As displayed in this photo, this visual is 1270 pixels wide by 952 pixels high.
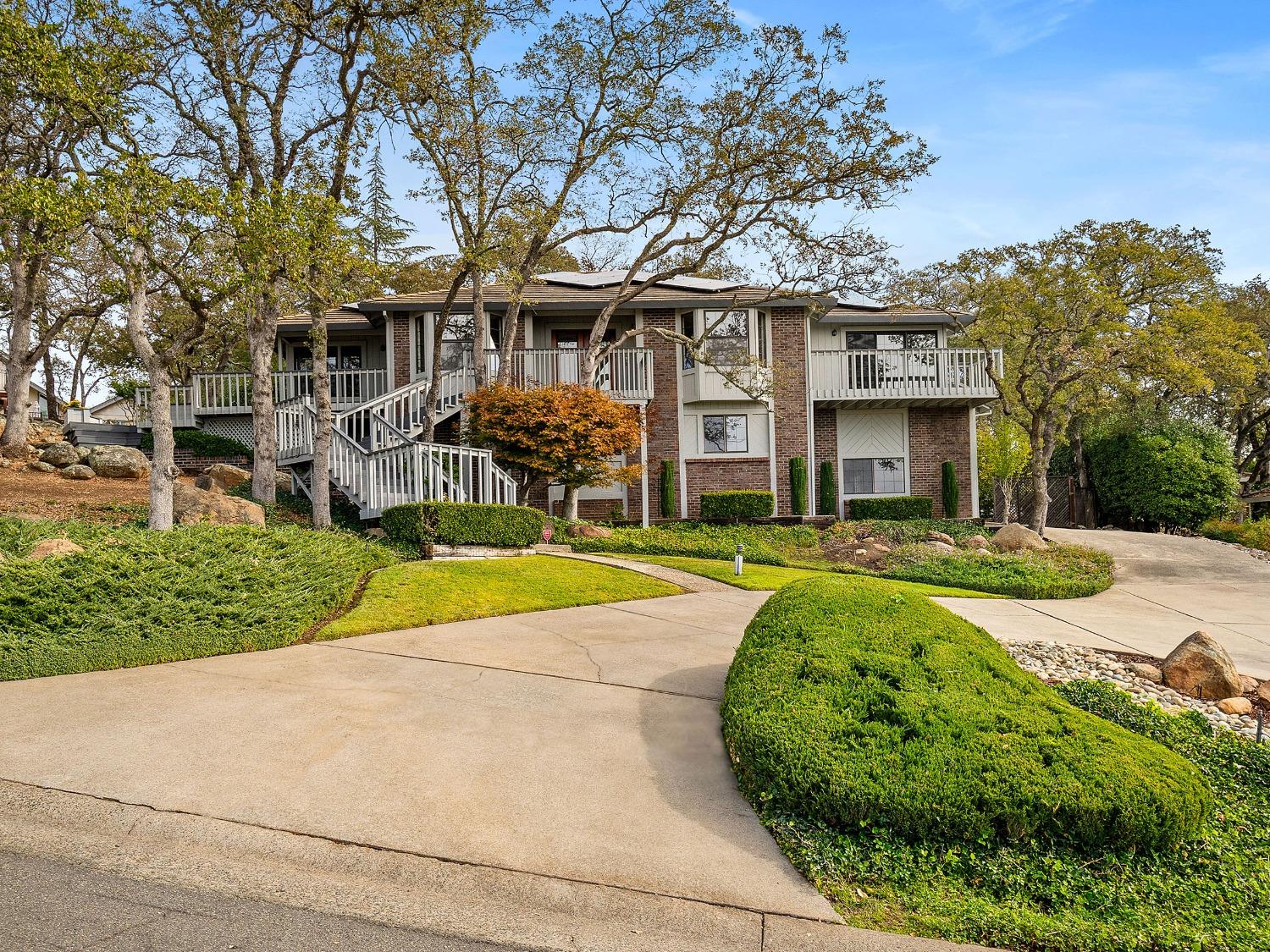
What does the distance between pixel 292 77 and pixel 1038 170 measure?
12.6 meters

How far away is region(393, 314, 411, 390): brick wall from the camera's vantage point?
22.5 m

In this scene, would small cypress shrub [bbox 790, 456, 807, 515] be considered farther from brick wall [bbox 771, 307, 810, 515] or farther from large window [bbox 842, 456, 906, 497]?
large window [bbox 842, 456, 906, 497]

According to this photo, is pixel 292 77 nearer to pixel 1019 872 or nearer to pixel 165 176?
pixel 165 176

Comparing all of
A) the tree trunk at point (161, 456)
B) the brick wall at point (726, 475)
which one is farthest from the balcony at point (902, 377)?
the tree trunk at point (161, 456)

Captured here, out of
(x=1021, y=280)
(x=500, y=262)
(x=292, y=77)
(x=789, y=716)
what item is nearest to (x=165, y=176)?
(x=292, y=77)

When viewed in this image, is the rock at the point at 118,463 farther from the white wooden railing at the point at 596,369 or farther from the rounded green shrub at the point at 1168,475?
the rounded green shrub at the point at 1168,475

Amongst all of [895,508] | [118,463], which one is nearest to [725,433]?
[895,508]

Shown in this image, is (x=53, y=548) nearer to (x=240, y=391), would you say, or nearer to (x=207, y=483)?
(x=207, y=483)

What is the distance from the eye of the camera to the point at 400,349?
22609 mm

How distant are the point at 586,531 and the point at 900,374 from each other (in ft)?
35.7

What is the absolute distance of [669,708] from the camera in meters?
6.18

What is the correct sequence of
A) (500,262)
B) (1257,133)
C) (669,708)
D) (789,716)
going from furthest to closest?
(500,262)
(1257,133)
(669,708)
(789,716)

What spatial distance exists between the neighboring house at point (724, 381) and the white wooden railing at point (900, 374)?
32 millimetres

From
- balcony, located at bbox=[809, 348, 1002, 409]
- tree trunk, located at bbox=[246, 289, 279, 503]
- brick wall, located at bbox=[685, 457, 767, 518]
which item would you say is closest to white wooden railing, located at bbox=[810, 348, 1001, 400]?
balcony, located at bbox=[809, 348, 1002, 409]
